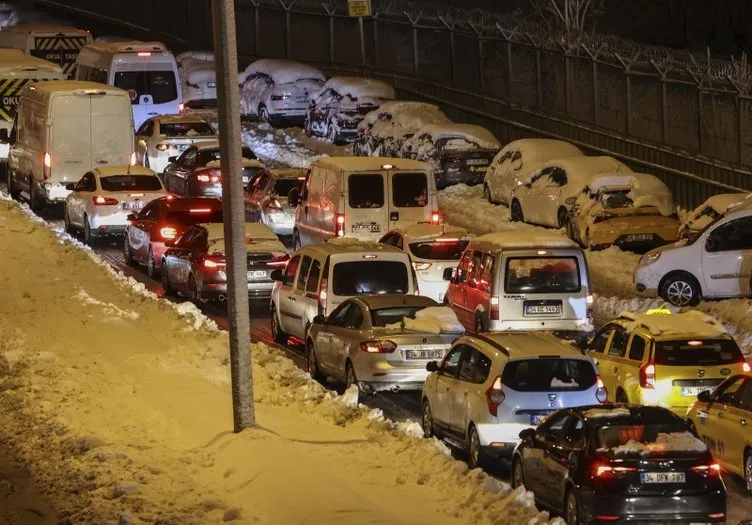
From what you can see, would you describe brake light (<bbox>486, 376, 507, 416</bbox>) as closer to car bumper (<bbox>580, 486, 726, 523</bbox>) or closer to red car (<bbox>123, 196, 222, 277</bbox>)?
car bumper (<bbox>580, 486, 726, 523</bbox>)

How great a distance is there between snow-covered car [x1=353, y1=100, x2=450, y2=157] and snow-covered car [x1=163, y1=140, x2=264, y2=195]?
5.03 meters

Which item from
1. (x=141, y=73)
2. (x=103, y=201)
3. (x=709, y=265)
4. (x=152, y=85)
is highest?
(x=141, y=73)

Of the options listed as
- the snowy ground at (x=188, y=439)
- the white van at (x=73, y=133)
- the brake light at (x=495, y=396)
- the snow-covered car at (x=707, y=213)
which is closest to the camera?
the snowy ground at (x=188, y=439)

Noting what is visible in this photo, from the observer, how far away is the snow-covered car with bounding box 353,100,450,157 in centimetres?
4412

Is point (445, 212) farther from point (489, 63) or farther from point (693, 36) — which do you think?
point (693, 36)

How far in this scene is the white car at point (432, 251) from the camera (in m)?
26.9

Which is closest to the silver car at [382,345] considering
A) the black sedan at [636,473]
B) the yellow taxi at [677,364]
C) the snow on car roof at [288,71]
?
the yellow taxi at [677,364]

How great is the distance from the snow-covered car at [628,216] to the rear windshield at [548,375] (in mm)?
14553

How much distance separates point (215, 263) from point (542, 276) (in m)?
6.55

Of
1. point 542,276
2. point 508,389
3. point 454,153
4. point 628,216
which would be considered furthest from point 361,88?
point 508,389

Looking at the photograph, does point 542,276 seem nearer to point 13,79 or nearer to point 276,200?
point 276,200

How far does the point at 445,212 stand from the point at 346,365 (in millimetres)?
18005

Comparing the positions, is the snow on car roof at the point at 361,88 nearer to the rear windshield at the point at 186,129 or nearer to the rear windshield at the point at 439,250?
the rear windshield at the point at 186,129

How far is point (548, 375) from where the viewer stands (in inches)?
687
